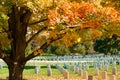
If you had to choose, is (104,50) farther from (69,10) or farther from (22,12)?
(69,10)

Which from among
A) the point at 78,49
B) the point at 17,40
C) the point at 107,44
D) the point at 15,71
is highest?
the point at 78,49

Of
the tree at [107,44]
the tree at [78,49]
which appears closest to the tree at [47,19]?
the tree at [107,44]

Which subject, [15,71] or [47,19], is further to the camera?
[15,71]

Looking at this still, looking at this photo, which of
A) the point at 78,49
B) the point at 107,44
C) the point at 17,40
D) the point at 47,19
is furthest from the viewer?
the point at 78,49

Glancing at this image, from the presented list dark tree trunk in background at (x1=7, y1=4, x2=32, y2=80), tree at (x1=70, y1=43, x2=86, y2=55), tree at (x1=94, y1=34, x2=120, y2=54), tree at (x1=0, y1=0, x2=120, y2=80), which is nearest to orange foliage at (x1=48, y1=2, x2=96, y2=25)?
tree at (x1=0, y1=0, x2=120, y2=80)

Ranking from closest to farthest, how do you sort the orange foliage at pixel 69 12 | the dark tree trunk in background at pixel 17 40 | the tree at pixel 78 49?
the orange foliage at pixel 69 12 → the dark tree trunk in background at pixel 17 40 → the tree at pixel 78 49

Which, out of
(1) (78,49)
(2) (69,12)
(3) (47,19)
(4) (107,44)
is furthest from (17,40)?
(1) (78,49)

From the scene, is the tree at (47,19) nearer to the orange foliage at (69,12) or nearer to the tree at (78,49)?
the orange foliage at (69,12)

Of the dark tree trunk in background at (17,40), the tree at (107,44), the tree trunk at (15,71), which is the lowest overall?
the tree trunk at (15,71)

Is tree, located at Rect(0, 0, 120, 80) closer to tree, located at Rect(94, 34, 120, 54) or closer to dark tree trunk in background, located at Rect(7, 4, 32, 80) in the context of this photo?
dark tree trunk in background, located at Rect(7, 4, 32, 80)

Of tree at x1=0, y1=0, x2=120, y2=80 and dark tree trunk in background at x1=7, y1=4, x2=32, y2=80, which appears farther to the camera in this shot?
dark tree trunk in background at x1=7, y1=4, x2=32, y2=80

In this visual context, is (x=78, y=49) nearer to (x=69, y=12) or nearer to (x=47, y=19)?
(x=47, y=19)

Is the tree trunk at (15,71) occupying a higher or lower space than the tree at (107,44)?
lower

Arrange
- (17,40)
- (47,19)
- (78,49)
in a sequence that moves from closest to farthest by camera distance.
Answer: (47,19) → (17,40) → (78,49)
